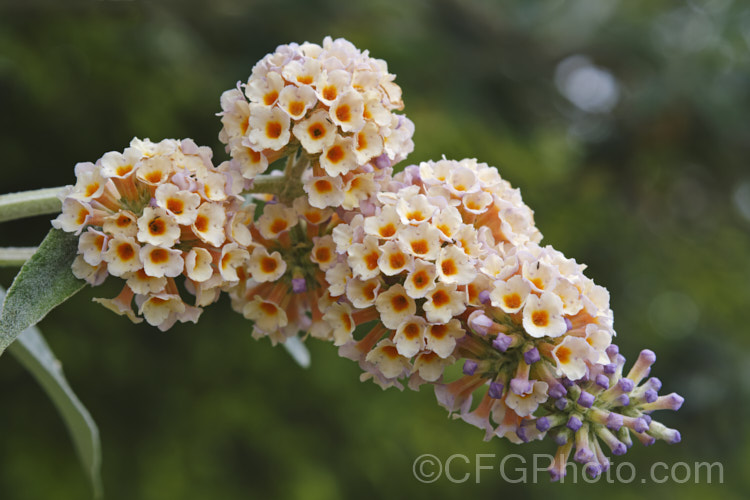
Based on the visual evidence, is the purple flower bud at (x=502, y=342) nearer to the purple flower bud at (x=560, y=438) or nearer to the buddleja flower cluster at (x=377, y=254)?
the buddleja flower cluster at (x=377, y=254)

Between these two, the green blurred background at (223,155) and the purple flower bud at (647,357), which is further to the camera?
the green blurred background at (223,155)

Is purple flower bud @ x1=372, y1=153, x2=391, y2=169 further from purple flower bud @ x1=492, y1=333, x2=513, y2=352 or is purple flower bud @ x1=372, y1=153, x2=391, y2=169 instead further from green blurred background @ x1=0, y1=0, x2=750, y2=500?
green blurred background @ x1=0, y1=0, x2=750, y2=500

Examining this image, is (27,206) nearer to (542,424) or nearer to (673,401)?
(542,424)

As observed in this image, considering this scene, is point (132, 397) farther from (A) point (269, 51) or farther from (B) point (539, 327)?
(B) point (539, 327)

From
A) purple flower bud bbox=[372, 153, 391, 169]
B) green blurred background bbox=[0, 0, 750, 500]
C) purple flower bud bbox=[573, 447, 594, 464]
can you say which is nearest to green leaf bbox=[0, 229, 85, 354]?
purple flower bud bbox=[372, 153, 391, 169]

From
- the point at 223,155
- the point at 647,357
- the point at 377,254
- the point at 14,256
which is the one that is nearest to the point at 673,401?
the point at 647,357

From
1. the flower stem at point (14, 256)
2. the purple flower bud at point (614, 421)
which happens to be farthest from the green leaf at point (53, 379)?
the purple flower bud at point (614, 421)
